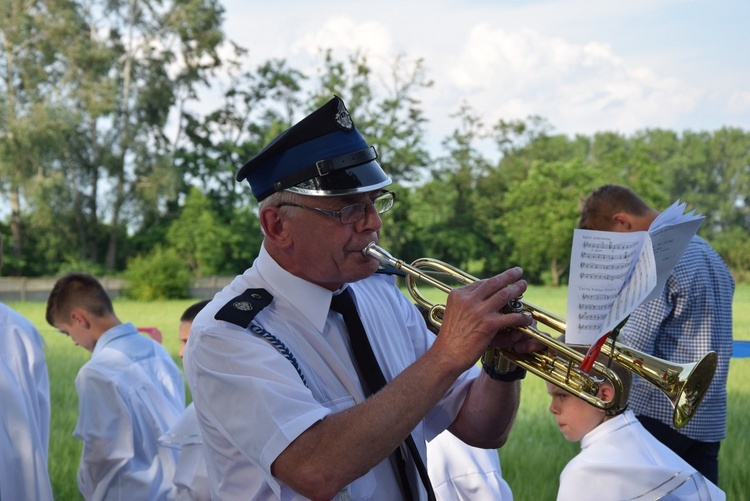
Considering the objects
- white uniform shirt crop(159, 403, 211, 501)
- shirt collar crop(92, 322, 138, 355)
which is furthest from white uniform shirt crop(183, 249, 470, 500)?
shirt collar crop(92, 322, 138, 355)

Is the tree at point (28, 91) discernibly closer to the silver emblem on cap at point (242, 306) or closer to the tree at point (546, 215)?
the tree at point (546, 215)

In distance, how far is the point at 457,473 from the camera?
4125 millimetres

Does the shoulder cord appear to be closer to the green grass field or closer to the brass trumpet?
the brass trumpet

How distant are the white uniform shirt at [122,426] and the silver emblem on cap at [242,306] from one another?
279cm

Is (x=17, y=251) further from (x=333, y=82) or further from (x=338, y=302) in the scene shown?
(x=338, y=302)

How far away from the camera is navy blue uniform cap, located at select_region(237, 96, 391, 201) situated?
2590 mm

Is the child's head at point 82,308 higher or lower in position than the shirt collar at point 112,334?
higher

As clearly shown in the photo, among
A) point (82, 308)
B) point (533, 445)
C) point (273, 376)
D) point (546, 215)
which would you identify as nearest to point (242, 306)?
point (273, 376)

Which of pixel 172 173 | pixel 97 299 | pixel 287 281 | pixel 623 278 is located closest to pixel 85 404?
pixel 97 299

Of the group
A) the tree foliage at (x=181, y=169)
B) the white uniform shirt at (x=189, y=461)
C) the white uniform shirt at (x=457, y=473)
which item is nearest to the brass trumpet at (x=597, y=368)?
the white uniform shirt at (x=457, y=473)

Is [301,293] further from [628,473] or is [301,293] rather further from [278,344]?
[628,473]

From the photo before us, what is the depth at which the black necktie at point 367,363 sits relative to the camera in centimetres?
254

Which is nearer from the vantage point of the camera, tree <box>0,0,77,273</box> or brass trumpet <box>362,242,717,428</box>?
brass trumpet <box>362,242,717,428</box>

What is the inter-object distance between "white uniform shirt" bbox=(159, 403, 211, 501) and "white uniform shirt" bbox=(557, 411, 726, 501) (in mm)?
1549
